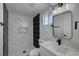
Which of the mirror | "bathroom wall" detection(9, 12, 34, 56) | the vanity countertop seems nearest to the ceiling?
"bathroom wall" detection(9, 12, 34, 56)

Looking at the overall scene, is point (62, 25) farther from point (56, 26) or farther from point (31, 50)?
point (31, 50)

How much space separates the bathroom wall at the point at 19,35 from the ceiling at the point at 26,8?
0.24 ft

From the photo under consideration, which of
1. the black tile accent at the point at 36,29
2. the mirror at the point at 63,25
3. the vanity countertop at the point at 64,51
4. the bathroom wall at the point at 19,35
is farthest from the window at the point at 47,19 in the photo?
the vanity countertop at the point at 64,51

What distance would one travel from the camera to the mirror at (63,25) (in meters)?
1.26

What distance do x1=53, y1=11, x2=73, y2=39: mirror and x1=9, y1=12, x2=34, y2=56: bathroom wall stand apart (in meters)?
0.54

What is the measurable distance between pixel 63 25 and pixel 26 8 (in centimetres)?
75

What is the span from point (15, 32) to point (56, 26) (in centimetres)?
84

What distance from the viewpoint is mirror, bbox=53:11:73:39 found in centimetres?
126

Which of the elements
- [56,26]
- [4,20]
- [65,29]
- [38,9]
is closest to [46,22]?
[56,26]

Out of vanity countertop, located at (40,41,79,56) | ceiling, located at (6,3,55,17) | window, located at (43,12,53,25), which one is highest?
ceiling, located at (6,3,55,17)

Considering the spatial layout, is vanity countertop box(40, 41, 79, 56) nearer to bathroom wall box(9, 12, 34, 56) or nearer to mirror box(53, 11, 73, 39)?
mirror box(53, 11, 73, 39)

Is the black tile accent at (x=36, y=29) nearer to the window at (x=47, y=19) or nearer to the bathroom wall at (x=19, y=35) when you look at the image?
the bathroom wall at (x=19, y=35)

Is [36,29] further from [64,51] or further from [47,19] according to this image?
[64,51]

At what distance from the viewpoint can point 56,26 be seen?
1.58 m
